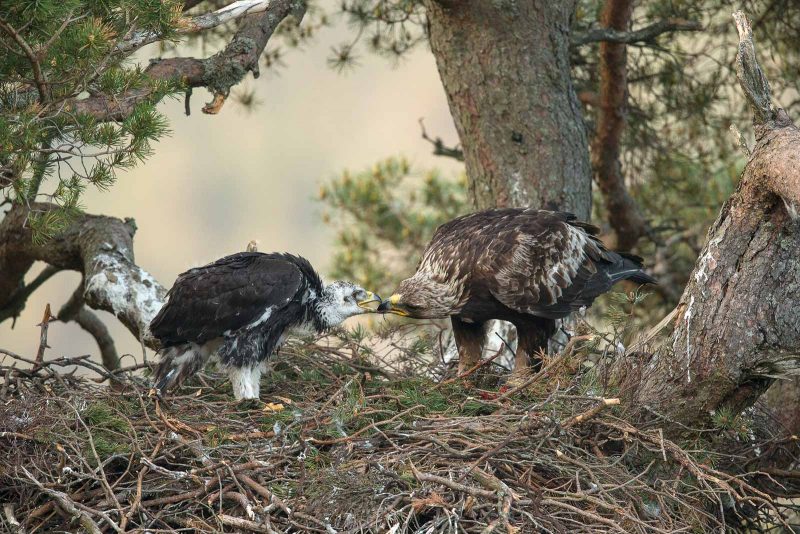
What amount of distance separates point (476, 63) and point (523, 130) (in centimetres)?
60

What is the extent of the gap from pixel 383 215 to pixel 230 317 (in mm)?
4922

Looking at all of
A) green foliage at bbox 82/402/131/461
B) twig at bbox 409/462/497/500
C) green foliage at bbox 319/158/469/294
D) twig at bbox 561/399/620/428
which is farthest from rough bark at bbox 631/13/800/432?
green foliage at bbox 319/158/469/294

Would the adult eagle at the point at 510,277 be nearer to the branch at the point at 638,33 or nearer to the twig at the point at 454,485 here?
the branch at the point at 638,33

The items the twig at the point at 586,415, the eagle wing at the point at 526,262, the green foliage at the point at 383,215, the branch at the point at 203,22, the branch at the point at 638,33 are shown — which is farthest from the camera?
the green foliage at the point at 383,215

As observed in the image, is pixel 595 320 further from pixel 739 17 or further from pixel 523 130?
pixel 739 17

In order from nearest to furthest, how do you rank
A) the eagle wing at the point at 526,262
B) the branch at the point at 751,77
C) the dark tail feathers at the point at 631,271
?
1. the branch at the point at 751,77
2. the eagle wing at the point at 526,262
3. the dark tail feathers at the point at 631,271

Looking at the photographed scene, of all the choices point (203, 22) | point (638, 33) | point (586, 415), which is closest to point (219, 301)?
Answer: point (203, 22)

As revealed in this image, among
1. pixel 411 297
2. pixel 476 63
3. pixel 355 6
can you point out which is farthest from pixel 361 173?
pixel 411 297

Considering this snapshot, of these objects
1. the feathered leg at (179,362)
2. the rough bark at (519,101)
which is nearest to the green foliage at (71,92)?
the feathered leg at (179,362)

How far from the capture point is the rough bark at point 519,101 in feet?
25.0

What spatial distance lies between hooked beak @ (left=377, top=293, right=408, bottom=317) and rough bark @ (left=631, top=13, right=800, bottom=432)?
1847mm

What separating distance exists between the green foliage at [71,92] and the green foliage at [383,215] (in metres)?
5.78

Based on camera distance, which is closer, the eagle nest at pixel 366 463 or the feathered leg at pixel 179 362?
the eagle nest at pixel 366 463

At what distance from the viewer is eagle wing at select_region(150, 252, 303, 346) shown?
6074 millimetres
